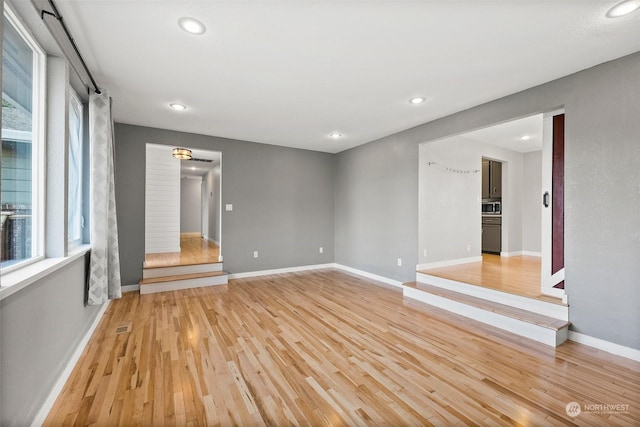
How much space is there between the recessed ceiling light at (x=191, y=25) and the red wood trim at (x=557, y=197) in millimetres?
3787

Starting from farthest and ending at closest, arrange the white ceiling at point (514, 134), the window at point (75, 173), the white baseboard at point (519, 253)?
1. the white baseboard at point (519, 253)
2. the white ceiling at point (514, 134)
3. the window at point (75, 173)

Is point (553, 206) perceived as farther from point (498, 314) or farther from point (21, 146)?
point (21, 146)

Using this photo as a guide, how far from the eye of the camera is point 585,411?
176cm

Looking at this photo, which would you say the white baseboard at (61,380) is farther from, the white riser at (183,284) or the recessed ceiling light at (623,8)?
the recessed ceiling light at (623,8)

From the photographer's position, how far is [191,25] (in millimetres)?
2053

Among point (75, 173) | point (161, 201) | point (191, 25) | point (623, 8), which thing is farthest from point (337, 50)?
point (161, 201)

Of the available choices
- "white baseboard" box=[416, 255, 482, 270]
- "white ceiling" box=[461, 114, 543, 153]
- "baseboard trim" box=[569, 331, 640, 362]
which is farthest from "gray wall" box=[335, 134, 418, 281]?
"baseboard trim" box=[569, 331, 640, 362]

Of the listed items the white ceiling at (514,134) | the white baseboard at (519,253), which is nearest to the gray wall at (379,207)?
the white ceiling at (514,134)

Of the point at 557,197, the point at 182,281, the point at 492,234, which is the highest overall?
the point at 557,197

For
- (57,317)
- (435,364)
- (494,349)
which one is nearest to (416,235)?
(494,349)

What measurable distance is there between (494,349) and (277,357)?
197 cm

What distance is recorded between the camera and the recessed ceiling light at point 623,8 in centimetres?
185

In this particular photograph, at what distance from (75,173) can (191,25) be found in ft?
6.68

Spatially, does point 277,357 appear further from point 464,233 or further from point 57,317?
point 464,233
